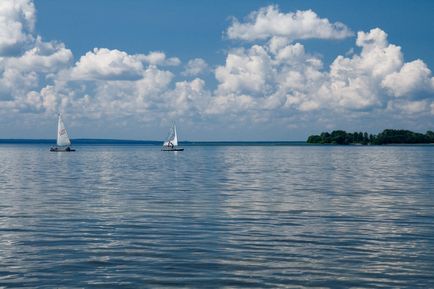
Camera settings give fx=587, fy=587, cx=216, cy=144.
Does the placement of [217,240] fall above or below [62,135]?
below

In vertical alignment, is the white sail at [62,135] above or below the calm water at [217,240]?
above

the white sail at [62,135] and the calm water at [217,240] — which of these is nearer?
the calm water at [217,240]

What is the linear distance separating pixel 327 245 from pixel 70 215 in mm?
16085

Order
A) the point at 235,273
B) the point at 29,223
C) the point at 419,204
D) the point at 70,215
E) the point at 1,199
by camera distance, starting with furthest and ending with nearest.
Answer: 1. the point at 1,199
2. the point at 419,204
3. the point at 70,215
4. the point at 29,223
5. the point at 235,273

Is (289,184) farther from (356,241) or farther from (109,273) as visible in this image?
(109,273)

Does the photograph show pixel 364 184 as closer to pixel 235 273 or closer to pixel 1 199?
pixel 1 199

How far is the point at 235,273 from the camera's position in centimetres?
1897

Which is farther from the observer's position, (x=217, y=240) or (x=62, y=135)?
(x=62, y=135)

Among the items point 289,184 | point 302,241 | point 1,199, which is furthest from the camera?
point 289,184

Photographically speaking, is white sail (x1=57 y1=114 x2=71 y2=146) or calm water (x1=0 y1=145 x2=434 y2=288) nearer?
calm water (x1=0 y1=145 x2=434 y2=288)

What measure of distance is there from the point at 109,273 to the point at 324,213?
726 inches

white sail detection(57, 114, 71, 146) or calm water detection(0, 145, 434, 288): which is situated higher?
white sail detection(57, 114, 71, 146)

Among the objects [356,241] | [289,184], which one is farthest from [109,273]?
[289,184]

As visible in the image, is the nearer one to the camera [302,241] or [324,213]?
[302,241]
